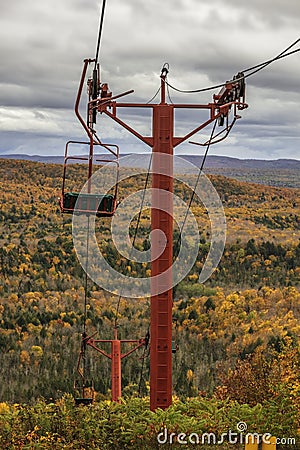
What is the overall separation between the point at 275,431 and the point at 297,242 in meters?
48.1

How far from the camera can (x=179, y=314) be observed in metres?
42.1

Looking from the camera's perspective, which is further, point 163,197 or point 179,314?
point 179,314

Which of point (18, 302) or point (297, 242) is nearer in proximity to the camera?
point (18, 302)

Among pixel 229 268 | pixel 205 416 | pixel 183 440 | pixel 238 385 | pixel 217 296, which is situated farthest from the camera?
pixel 229 268

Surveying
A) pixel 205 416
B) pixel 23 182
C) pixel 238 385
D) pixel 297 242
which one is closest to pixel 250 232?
pixel 297 242

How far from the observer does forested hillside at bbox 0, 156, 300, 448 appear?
29.5m

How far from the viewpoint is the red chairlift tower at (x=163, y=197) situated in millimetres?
12234

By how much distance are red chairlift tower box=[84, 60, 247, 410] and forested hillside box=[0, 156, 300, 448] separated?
233 centimetres

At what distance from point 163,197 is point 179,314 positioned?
30.3 metres

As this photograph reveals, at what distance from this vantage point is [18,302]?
149 ft

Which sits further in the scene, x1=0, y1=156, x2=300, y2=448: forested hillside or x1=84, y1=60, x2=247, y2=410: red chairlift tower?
x1=0, y1=156, x2=300, y2=448: forested hillside

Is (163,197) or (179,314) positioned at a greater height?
(163,197)

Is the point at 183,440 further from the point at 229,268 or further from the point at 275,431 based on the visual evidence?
the point at 229,268

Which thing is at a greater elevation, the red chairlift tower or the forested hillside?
the red chairlift tower
